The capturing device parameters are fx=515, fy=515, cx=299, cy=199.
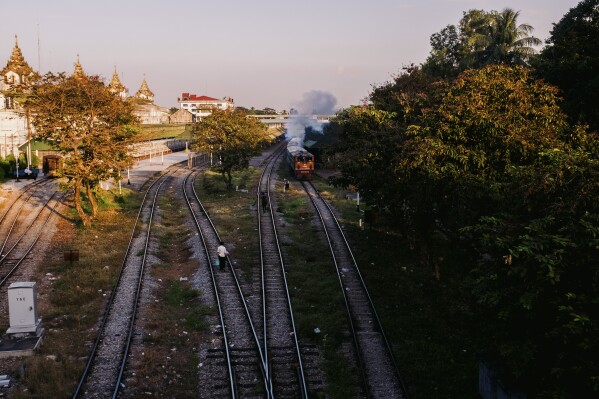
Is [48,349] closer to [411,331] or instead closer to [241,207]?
[411,331]

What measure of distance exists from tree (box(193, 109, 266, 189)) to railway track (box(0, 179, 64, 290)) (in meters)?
12.1

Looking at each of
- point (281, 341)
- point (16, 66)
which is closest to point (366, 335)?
point (281, 341)

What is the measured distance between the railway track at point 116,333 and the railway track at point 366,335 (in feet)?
20.4

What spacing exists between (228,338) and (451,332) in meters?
6.76

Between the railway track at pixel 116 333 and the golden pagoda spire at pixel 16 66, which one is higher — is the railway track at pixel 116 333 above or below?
below

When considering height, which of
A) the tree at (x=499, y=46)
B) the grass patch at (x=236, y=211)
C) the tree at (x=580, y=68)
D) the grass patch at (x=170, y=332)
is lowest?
the grass patch at (x=170, y=332)

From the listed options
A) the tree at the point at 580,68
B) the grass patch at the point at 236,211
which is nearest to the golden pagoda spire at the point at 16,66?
the grass patch at the point at 236,211

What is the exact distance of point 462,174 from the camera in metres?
15.0

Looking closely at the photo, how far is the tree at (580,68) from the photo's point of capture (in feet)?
77.4

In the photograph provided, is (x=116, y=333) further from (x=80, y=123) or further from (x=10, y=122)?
(x=10, y=122)

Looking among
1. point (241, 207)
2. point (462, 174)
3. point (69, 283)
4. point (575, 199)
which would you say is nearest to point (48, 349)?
point (69, 283)

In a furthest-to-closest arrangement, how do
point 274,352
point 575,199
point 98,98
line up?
point 98,98
point 274,352
point 575,199

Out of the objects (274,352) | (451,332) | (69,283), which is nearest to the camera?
(274,352)

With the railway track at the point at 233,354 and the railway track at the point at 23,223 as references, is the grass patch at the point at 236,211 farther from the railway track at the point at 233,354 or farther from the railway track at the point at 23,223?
the railway track at the point at 23,223
